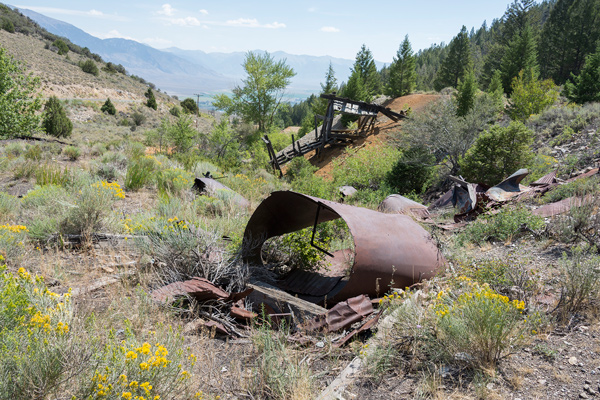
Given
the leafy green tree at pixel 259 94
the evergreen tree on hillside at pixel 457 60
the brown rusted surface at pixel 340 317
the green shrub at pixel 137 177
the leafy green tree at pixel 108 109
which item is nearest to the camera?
the brown rusted surface at pixel 340 317

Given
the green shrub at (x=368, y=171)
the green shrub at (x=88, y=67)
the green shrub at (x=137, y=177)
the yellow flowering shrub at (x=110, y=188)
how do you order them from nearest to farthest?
the yellow flowering shrub at (x=110, y=188) < the green shrub at (x=137, y=177) < the green shrub at (x=368, y=171) < the green shrub at (x=88, y=67)

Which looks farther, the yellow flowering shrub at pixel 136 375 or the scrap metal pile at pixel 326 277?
the scrap metal pile at pixel 326 277

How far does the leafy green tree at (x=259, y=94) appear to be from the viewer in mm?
35219

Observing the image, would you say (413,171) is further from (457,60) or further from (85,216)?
(457,60)

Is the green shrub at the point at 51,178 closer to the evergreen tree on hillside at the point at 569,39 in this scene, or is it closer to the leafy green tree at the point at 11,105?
the leafy green tree at the point at 11,105

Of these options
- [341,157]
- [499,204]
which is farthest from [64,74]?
[499,204]

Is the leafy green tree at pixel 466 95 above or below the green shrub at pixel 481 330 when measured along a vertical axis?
above

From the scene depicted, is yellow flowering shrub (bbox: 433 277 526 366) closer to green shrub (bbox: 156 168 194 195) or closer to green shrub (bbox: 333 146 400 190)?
green shrub (bbox: 156 168 194 195)

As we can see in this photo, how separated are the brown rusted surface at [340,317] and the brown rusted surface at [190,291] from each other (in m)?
1.00

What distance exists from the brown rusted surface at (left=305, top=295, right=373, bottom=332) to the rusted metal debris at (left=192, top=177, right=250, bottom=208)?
14.2 feet

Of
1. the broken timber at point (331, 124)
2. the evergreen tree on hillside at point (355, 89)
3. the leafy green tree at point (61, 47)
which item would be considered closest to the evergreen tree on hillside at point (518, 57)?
the evergreen tree on hillside at point (355, 89)

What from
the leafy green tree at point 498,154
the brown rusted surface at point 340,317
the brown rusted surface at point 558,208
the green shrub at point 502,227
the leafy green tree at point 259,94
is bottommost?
the brown rusted surface at point 340,317

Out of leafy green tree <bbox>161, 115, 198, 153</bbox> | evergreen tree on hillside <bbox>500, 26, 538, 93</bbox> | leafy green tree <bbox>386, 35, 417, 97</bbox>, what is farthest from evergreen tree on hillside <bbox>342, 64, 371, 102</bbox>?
leafy green tree <bbox>161, 115, 198, 153</bbox>

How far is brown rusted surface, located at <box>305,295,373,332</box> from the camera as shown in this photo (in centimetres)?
340
